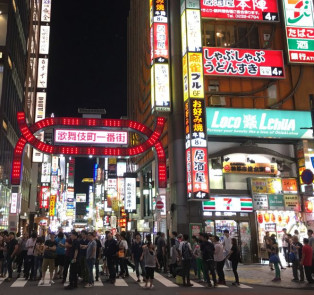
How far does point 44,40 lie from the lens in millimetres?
44312

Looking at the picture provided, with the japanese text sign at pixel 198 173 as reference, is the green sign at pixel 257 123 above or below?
above

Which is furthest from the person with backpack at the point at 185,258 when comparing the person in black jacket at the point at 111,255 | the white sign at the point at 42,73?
the white sign at the point at 42,73

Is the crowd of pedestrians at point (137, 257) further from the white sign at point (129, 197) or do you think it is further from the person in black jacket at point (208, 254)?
the white sign at point (129, 197)

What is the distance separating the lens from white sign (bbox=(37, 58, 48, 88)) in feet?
135

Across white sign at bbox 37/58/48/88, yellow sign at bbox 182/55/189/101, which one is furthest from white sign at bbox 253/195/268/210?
white sign at bbox 37/58/48/88

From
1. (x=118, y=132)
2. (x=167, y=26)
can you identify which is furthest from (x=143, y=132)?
(x=167, y=26)

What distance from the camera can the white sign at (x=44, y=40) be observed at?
4328 centimetres

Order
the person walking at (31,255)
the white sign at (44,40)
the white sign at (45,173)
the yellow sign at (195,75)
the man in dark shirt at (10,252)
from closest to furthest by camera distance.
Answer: the person walking at (31,255) → the man in dark shirt at (10,252) → the yellow sign at (195,75) → the white sign at (44,40) → the white sign at (45,173)

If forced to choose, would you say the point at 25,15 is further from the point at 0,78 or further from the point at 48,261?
the point at 48,261

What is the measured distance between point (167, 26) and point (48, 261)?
17629mm

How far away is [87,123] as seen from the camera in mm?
22312

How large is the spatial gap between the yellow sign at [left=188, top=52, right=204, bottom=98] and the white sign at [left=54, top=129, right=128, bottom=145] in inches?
197

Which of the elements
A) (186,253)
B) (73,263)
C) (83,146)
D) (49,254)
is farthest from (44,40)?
(186,253)

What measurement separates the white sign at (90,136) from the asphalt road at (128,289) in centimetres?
968
